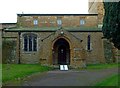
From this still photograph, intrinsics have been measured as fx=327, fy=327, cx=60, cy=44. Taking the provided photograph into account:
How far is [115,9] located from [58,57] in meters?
20.3

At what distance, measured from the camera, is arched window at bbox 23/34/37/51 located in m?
44.6

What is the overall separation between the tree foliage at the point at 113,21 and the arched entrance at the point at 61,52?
16.0 metres

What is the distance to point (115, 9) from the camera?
84.5 ft

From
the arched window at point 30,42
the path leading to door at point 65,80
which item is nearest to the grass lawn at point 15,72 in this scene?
the path leading to door at point 65,80

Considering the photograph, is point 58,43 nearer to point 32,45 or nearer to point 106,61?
point 32,45

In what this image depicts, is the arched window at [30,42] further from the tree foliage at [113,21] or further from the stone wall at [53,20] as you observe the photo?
the tree foliage at [113,21]

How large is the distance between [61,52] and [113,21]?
63.5ft

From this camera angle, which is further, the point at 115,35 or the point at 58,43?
the point at 58,43

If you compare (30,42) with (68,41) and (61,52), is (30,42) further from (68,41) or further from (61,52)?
(68,41)

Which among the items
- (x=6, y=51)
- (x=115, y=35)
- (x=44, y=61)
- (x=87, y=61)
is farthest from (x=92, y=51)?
(x=115, y=35)

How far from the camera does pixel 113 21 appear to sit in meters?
26.5

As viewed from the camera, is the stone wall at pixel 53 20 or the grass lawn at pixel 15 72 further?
the stone wall at pixel 53 20

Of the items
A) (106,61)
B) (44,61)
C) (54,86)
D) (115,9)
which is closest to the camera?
(54,86)

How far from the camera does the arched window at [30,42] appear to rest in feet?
146
